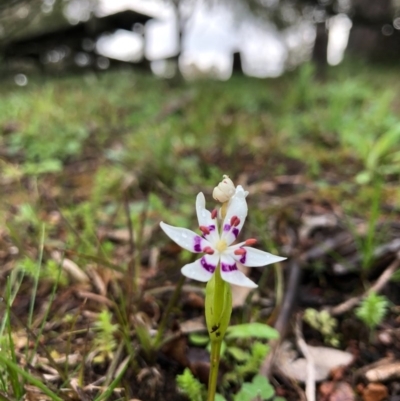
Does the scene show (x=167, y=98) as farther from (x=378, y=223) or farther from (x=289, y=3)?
(x=378, y=223)

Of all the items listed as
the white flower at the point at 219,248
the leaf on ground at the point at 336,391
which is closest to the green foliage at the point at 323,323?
the leaf on ground at the point at 336,391

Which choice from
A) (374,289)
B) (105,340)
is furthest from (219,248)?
(374,289)

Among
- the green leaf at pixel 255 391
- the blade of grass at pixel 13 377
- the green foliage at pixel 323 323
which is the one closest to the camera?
the blade of grass at pixel 13 377

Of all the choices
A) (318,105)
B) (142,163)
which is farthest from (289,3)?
Result: (142,163)

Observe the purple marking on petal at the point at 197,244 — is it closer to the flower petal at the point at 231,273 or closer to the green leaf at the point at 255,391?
the flower petal at the point at 231,273

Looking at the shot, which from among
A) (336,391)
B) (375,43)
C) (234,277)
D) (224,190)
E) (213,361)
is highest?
(375,43)

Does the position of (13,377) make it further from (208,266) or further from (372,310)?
(372,310)

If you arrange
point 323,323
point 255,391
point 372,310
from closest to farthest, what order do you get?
point 255,391, point 372,310, point 323,323
